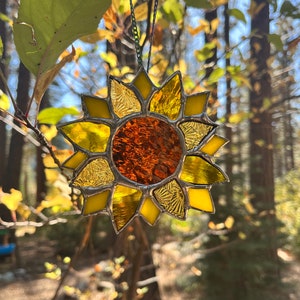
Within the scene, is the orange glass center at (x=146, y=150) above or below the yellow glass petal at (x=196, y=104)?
below

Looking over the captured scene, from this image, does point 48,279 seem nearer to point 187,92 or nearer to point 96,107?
point 187,92

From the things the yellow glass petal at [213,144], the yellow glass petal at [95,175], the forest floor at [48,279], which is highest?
the yellow glass petal at [213,144]

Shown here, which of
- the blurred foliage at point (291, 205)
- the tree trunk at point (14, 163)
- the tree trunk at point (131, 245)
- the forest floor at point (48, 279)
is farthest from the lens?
the blurred foliage at point (291, 205)

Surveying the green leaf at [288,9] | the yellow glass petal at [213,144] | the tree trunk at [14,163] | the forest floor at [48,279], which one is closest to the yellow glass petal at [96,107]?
the yellow glass petal at [213,144]

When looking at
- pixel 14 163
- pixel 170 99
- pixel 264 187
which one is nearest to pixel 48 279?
pixel 14 163

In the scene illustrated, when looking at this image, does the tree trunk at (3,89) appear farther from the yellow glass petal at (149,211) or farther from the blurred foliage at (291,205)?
the blurred foliage at (291,205)

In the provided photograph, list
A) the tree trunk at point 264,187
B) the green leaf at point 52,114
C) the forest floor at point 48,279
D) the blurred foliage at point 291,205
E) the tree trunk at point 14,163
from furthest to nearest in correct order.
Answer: the blurred foliage at point 291,205, the forest floor at point 48,279, the tree trunk at point 264,187, the tree trunk at point 14,163, the green leaf at point 52,114

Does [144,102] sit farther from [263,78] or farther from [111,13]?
[263,78]

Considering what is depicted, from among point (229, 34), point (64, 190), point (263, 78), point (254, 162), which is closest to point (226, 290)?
point (254, 162)
